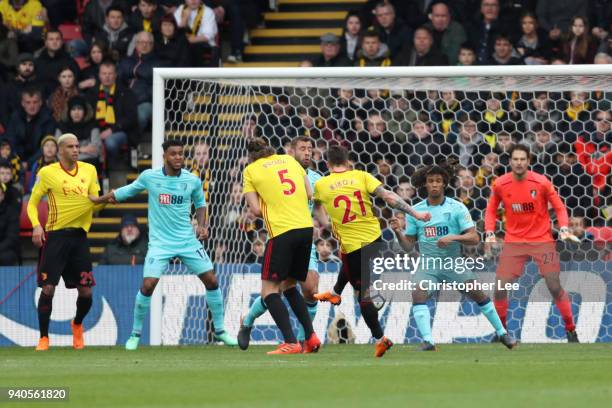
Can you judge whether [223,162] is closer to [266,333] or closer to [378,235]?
[266,333]

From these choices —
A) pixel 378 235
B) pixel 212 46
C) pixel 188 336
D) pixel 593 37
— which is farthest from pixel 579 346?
pixel 212 46

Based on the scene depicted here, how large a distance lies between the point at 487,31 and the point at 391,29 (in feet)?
4.40

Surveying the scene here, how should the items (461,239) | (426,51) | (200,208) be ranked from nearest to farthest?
1. (461,239)
2. (200,208)
3. (426,51)

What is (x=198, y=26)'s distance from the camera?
67.7 feet

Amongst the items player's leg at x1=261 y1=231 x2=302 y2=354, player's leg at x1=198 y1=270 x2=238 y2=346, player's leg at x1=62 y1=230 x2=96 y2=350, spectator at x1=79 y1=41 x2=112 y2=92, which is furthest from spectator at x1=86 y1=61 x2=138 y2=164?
player's leg at x1=261 y1=231 x2=302 y2=354

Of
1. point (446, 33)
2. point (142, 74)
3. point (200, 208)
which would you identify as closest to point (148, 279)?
point (200, 208)

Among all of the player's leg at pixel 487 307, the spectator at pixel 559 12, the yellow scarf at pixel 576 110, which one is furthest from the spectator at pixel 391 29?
the player's leg at pixel 487 307

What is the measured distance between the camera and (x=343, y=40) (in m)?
19.8

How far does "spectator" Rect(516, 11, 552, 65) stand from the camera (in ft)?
61.1

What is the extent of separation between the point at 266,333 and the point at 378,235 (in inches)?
113

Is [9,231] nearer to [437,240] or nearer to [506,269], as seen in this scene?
[506,269]

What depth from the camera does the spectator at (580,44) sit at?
18203 mm

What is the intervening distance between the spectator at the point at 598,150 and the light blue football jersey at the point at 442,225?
3.17 meters

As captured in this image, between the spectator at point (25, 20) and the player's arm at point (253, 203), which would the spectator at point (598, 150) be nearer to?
the player's arm at point (253, 203)
